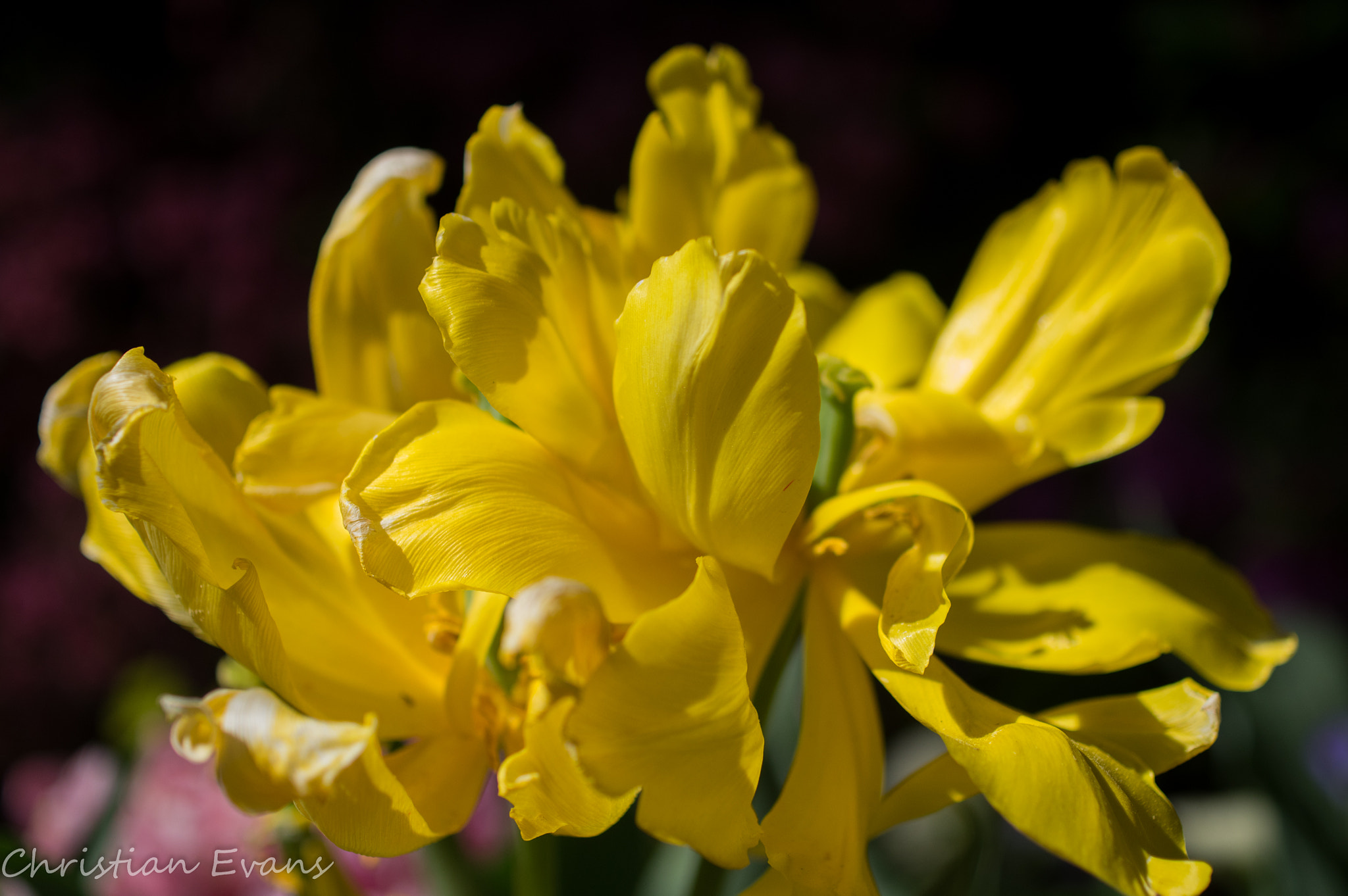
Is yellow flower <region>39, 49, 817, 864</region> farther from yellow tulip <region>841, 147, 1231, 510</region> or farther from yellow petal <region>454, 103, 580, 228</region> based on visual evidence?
yellow tulip <region>841, 147, 1231, 510</region>

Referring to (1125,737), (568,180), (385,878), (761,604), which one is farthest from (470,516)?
(568,180)

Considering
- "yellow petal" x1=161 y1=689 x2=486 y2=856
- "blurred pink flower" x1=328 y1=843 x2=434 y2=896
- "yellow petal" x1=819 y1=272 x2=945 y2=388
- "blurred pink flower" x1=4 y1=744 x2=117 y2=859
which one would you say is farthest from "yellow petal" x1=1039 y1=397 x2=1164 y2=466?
"blurred pink flower" x1=4 y1=744 x2=117 y2=859

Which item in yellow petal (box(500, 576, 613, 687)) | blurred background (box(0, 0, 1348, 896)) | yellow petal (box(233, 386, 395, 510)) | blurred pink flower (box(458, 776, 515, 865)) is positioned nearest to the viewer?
yellow petal (box(500, 576, 613, 687))

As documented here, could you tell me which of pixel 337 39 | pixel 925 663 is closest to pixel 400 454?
pixel 925 663

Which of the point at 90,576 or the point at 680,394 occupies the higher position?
the point at 680,394

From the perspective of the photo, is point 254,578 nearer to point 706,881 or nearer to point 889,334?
point 706,881

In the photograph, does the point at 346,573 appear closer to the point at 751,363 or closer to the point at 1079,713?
the point at 751,363
